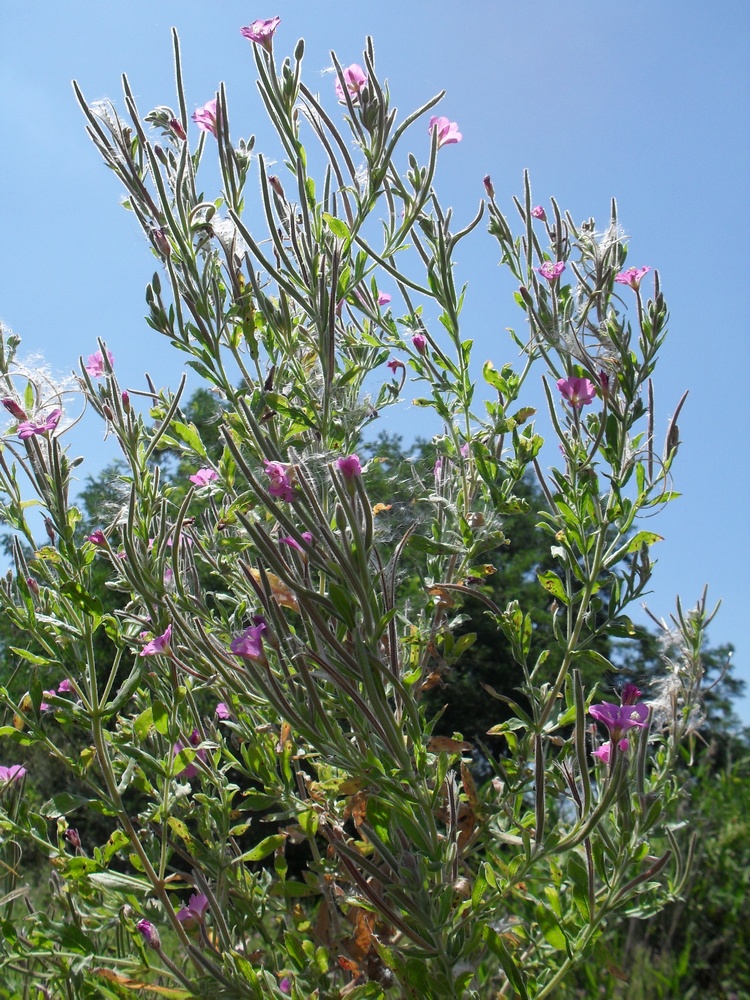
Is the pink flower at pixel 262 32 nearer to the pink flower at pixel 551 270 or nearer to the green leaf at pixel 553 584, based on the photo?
the pink flower at pixel 551 270

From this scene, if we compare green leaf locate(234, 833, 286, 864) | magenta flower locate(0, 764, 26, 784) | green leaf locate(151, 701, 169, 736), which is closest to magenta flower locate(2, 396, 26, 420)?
green leaf locate(151, 701, 169, 736)

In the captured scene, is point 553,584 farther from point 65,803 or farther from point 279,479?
point 65,803

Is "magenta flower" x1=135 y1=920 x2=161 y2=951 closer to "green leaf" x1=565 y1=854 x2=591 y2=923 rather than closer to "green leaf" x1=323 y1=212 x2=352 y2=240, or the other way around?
"green leaf" x1=565 y1=854 x2=591 y2=923

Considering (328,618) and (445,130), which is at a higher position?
(445,130)

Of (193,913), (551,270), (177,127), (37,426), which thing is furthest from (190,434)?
(193,913)

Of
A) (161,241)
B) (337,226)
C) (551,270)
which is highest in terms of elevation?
(551,270)

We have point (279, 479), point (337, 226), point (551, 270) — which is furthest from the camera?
point (551, 270)

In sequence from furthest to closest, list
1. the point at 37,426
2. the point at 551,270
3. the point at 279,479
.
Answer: the point at 551,270 → the point at 37,426 → the point at 279,479

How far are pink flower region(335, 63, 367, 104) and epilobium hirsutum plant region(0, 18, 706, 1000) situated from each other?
0.02 meters

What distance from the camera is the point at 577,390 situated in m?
1.78

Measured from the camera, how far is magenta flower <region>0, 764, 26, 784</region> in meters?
1.88

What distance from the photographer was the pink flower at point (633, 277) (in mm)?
1938

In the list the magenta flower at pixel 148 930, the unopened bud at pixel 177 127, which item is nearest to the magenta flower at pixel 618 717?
the magenta flower at pixel 148 930

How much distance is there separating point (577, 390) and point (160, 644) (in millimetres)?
1046
